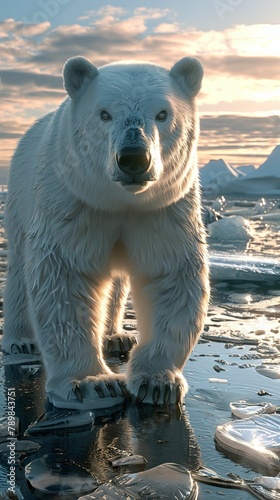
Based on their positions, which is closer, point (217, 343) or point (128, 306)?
point (217, 343)

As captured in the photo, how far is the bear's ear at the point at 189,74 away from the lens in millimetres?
3470

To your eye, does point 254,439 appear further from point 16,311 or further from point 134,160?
point 16,311

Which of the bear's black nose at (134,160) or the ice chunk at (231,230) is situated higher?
the bear's black nose at (134,160)

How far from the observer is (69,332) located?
3207 mm

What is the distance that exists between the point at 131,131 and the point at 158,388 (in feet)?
Result: 3.91

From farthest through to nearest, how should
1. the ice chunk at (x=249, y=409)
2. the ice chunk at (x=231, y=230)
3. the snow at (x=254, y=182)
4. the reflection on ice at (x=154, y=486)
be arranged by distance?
1. the snow at (x=254, y=182)
2. the ice chunk at (x=231, y=230)
3. the ice chunk at (x=249, y=409)
4. the reflection on ice at (x=154, y=486)

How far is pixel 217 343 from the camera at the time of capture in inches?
160

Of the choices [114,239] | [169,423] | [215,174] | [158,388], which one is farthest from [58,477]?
[215,174]

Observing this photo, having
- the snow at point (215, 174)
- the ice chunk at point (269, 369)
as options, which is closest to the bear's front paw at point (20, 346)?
the ice chunk at point (269, 369)

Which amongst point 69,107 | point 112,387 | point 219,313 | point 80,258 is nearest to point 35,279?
point 80,258

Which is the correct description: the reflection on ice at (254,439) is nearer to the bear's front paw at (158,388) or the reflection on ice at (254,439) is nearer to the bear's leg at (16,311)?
the bear's front paw at (158,388)

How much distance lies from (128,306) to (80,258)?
2.37 metres

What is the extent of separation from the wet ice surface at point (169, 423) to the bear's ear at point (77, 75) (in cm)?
148

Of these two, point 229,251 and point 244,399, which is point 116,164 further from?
point 229,251
